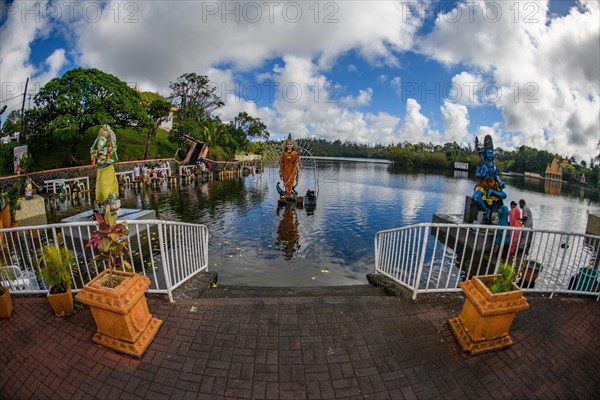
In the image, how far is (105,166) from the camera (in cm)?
756

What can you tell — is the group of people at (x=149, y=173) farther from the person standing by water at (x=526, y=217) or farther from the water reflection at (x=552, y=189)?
the water reflection at (x=552, y=189)

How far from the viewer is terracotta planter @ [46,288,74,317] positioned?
173 inches

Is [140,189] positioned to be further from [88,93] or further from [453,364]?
[453,364]

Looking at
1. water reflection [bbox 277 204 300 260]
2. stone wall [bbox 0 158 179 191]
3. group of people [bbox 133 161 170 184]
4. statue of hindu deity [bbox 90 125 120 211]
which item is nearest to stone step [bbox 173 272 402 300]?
statue of hindu deity [bbox 90 125 120 211]

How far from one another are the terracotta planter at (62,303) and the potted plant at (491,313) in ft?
18.6

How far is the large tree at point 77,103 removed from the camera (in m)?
20.2

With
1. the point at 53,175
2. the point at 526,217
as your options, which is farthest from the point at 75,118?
the point at 526,217

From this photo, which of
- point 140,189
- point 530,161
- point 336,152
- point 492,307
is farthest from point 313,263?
point 336,152

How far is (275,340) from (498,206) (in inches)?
405

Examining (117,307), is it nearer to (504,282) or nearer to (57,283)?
(57,283)

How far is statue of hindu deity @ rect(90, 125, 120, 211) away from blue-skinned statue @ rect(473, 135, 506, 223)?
11.3m

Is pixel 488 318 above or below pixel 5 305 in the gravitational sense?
above

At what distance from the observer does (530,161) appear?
81.9m

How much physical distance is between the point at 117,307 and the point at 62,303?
1.58 meters
